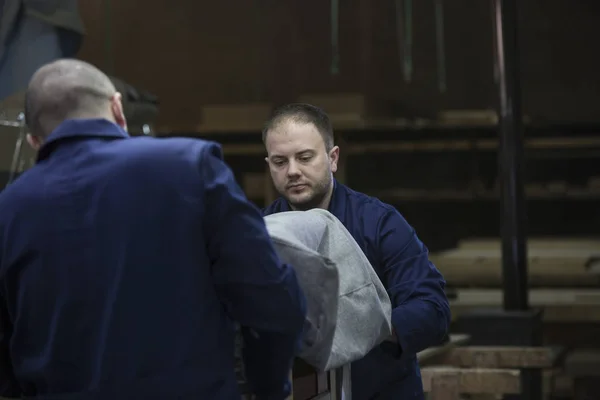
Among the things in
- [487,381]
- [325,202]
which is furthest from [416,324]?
[487,381]

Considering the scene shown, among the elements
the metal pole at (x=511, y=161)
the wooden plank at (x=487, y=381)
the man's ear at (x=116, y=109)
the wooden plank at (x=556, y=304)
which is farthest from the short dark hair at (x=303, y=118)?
the wooden plank at (x=556, y=304)

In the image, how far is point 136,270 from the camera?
6.91ft

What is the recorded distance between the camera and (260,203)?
10008 mm

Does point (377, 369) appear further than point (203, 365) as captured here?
Yes

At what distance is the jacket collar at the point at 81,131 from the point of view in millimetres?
2184

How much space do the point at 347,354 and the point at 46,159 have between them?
2.63 feet

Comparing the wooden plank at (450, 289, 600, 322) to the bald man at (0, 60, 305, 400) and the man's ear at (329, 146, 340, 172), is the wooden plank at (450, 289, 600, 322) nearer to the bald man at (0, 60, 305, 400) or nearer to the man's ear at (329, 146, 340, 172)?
the man's ear at (329, 146, 340, 172)

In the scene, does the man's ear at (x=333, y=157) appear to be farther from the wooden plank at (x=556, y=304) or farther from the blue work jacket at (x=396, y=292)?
the wooden plank at (x=556, y=304)

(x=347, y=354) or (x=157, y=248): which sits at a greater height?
(x=157, y=248)

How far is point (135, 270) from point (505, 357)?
4088 millimetres

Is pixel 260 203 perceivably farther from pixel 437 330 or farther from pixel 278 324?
pixel 278 324

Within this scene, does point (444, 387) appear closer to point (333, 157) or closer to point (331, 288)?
point (333, 157)

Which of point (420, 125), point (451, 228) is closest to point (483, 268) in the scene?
point (420, 125)

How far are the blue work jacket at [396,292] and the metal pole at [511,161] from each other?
3.34 meters
